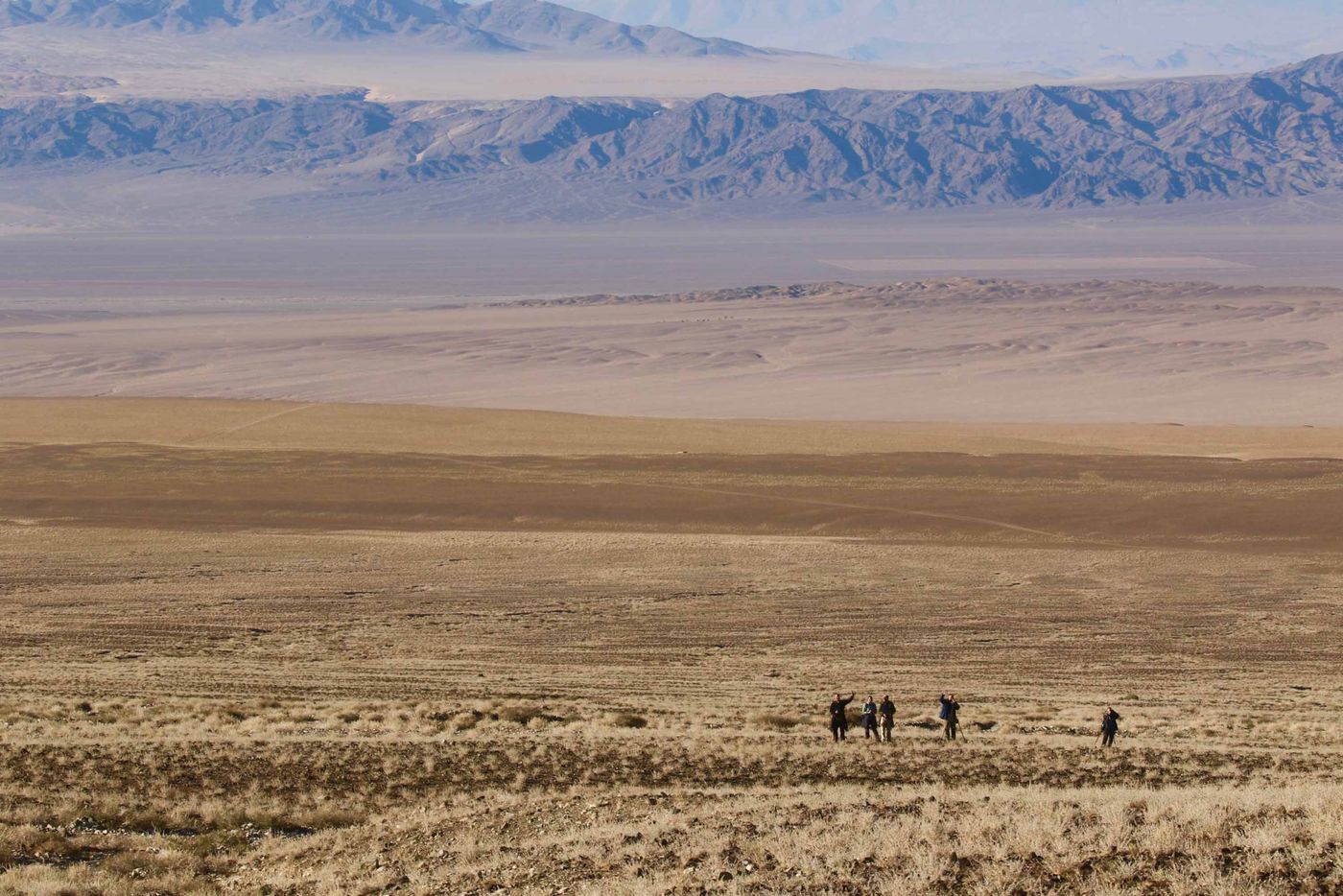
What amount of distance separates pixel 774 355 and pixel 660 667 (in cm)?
6041

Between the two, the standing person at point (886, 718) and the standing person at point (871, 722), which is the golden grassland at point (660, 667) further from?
the standing person at point (871, 722)

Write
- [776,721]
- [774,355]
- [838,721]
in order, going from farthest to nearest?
[774,355] < [776,721] < [838,721]

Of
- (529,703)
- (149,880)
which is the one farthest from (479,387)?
(149,880)

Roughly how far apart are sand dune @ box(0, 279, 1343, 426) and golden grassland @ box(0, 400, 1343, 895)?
21.4 meters

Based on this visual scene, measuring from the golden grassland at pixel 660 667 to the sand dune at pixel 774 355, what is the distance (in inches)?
841

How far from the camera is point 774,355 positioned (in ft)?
260

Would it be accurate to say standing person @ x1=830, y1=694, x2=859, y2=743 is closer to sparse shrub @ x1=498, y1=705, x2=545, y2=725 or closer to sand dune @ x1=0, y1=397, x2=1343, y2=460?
sparse shrub @ x1=498, y1=705, x2=545, y2=725

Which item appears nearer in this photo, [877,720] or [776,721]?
[877,720]

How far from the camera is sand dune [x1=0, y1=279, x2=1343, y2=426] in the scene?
209 feet

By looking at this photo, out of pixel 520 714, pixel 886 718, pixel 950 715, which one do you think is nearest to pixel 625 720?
pixel 520 714

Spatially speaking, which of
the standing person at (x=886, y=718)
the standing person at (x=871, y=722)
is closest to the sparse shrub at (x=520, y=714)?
the standing person at (x=871, y=722)

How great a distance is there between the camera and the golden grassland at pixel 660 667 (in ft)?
31.4

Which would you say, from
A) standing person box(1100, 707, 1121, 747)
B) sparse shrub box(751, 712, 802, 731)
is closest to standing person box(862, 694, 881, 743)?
sparse shrub box(751, 712, 802, 731)

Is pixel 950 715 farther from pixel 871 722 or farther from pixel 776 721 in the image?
pixel 776 721
